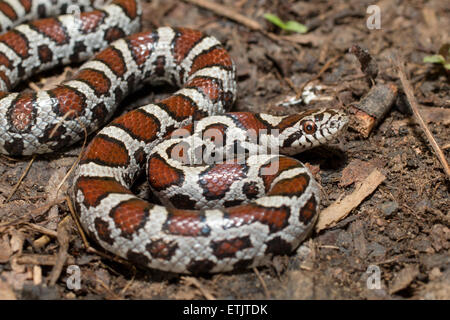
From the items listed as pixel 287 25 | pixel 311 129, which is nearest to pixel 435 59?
pixel 287 25

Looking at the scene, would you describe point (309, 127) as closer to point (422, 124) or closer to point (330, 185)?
point (330, 185)

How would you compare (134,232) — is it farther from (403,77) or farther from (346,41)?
(346,41)

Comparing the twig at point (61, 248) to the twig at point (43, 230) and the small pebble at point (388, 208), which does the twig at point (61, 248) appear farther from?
the small pebble at point (388, 208)

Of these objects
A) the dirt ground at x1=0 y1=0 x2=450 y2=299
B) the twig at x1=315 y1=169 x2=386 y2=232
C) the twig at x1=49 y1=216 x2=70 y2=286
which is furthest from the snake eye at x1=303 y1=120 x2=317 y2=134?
the twig at x1=49 y1=216 x2=70 y2=286

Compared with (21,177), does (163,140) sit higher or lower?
higher

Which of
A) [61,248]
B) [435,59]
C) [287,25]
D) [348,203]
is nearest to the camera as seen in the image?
[61,248]

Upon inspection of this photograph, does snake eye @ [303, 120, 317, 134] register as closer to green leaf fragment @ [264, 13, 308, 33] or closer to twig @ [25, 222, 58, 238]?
green leaf fragment @ [264, 13, 308, 33]

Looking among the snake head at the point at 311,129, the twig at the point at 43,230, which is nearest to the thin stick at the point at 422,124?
the snake head at the point at 311,129
